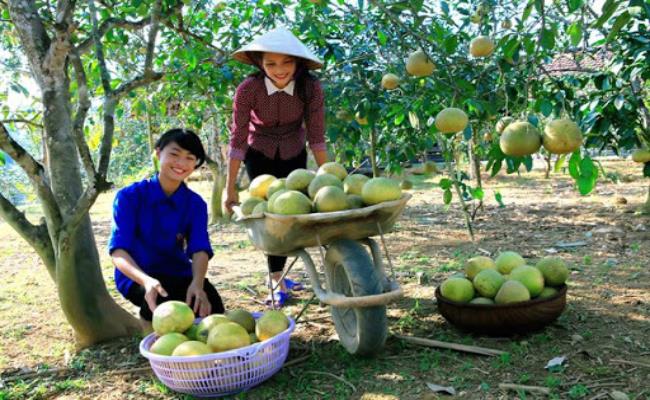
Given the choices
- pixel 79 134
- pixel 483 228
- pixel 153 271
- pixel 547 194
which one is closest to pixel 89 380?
pixel 153 271

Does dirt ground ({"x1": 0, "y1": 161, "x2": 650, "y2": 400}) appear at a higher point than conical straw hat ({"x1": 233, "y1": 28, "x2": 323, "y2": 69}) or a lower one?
lower

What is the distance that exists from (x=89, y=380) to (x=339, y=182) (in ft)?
5.43

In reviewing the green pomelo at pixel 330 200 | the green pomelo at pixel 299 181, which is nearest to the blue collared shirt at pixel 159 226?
the green pomelo at pixel 299 181

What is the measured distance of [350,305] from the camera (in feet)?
7.61

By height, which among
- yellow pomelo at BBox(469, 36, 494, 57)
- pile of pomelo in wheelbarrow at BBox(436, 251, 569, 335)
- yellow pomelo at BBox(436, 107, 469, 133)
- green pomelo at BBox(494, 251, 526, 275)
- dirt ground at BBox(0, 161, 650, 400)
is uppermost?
yellow pomelo at BBox(469, 36, 494, 57)

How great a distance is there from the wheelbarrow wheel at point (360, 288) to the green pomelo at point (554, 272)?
3.33 ft

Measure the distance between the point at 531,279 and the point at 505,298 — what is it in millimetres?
196

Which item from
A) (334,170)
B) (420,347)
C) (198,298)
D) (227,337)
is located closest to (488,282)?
(420,347)

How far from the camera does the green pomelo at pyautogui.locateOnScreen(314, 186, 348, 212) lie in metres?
2.57

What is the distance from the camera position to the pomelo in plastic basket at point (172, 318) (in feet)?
8.27

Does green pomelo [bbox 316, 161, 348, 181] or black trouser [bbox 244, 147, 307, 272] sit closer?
green pomelo [bbox 316, 161, 348, 181]

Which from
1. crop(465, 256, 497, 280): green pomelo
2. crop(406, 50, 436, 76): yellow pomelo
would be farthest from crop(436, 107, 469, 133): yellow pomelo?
crop(465, 256, 497, 280): green pomelo

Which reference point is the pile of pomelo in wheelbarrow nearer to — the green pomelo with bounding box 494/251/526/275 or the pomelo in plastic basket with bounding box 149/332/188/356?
the green pomelo with bounding box 494/251/526/275

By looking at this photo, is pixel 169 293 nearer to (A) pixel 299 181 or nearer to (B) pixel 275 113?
(A) pixel 299 181
